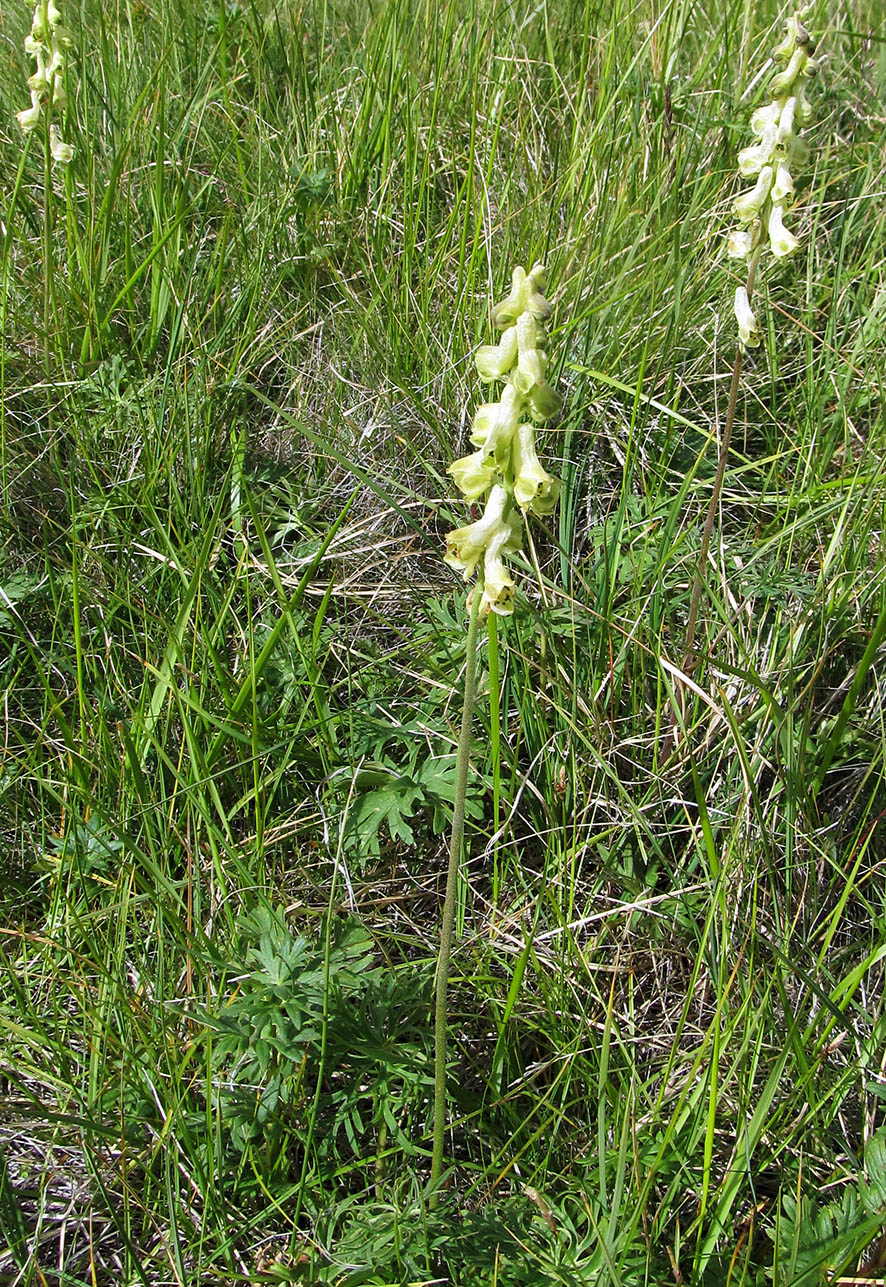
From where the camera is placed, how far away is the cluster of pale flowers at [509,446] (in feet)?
4.26

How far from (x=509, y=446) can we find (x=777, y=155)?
4.00ft

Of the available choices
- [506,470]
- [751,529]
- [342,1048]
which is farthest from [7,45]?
[342,1048]

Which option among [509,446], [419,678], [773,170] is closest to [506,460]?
[509,446]

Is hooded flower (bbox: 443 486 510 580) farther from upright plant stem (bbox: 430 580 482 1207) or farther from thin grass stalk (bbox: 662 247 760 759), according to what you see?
thin grass stalk (bbox: 662 247 760 759)

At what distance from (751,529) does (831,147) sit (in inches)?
61.6

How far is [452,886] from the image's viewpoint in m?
1.53

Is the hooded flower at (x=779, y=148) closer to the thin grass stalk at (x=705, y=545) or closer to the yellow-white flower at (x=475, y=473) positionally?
the thin grass stalk at (x=705, y=545)

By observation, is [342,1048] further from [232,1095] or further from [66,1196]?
[66,1196]

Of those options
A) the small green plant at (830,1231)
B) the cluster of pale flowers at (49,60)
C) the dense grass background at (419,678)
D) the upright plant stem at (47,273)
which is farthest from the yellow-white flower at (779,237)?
the cluster of pale flowers at (49,60)

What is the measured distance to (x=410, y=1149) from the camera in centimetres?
180

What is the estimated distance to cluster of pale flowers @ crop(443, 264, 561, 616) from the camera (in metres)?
1.30

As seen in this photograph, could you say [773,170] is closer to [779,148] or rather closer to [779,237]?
[779,148]

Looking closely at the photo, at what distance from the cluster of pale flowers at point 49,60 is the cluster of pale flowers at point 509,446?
208cm

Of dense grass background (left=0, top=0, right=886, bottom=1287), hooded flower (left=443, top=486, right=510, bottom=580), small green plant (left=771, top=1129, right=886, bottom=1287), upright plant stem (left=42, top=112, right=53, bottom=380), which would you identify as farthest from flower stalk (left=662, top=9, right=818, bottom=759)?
upright plant stem (left=42, top=112, right=53, bottom=380)
